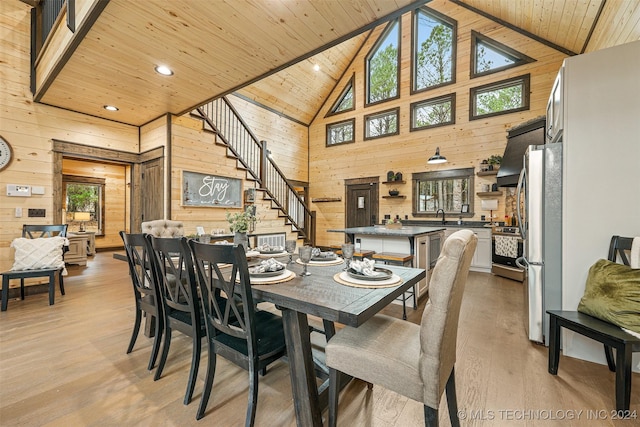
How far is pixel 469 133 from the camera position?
20.0 feet

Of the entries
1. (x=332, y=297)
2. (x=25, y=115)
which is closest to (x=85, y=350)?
(x=332, y=297)

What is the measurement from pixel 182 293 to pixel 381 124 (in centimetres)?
695

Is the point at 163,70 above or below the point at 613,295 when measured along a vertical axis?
above

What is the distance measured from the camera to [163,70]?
3373mm

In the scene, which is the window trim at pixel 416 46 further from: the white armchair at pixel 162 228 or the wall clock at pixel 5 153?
the wall clock at pixel 5 153

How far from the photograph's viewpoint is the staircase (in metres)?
5.58

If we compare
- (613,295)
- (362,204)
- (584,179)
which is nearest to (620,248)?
→ (613,295)

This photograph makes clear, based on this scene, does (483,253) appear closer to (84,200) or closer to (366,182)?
(366,182)

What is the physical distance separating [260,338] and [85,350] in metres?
1.86

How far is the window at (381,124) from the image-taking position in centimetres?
726

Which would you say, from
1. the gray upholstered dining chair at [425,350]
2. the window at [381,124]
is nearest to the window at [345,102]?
the window at [381,124]

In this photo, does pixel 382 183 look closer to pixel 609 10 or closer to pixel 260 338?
pixel 609 10

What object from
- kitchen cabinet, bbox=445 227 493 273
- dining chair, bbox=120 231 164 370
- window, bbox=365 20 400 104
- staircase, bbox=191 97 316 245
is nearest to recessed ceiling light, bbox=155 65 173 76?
staircase, bbox=191 97 316 245

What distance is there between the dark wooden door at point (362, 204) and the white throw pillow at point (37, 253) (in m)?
6.16
